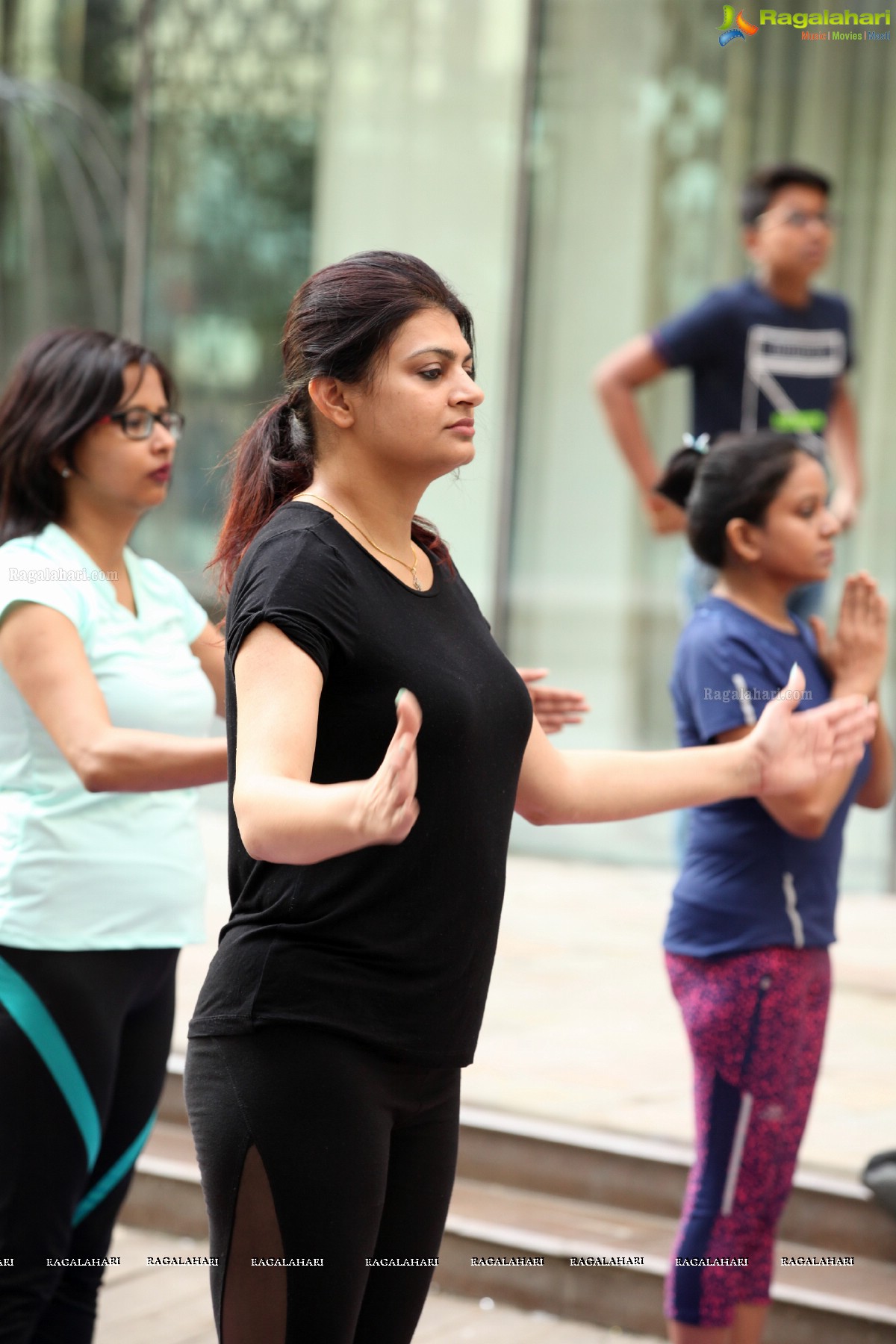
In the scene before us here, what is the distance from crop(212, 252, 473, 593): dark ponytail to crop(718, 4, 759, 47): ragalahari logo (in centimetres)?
468

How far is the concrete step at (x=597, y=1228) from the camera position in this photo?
2992mm

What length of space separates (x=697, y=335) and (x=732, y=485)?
1.84 meters

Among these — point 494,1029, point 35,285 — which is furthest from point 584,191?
point 494,1029

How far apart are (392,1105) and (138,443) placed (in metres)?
1.22

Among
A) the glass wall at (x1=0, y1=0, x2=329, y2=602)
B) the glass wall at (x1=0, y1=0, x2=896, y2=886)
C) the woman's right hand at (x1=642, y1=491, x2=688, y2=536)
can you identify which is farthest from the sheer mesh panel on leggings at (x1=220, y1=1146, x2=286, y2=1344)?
the glass wall at (x1=0, y1=0, x2=329, y2=602)

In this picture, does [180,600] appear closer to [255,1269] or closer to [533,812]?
[533,812]

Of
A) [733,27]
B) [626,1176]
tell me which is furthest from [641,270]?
[626,1176]

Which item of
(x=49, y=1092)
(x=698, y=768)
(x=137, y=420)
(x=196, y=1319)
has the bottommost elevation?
(x=196, y=1319)

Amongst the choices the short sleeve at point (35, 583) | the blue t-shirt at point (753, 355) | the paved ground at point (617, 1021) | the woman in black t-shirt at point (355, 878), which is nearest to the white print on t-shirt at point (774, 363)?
the blue t-shirt at point (753, 355)

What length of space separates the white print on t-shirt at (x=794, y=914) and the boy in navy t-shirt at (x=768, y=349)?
193 cm

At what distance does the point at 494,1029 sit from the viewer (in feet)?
13.5

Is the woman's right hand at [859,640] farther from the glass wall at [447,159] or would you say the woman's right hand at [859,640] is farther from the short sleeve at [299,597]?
the glass wall at [447,159]

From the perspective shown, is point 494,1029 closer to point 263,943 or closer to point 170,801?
point 170,801

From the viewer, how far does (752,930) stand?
2.45 metres
